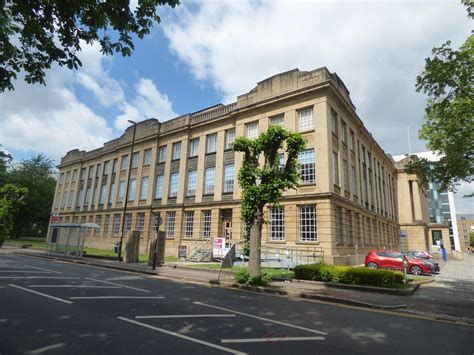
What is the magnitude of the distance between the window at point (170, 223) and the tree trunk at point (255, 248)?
18.3m

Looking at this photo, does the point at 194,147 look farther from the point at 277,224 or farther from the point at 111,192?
the point at 111,192

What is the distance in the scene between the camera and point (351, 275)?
1195cm

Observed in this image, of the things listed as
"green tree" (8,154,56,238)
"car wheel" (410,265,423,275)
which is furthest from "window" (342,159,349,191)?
"green tree" (8,154,56,238)

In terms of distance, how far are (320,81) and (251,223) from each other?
46.4 ft

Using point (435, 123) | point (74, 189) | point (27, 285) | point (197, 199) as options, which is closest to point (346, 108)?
point (435, 123)

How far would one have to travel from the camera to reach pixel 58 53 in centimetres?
652

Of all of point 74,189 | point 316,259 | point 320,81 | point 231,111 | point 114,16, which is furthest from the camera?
point 74,189

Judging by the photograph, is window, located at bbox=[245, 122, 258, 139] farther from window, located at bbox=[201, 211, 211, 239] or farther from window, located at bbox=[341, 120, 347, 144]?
window, located at bbox=[201, 211, 211, 239]

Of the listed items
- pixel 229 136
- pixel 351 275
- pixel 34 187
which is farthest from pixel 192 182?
pixel 34 187

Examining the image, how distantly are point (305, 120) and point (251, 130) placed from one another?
201 inches

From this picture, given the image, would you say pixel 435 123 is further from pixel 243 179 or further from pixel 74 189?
pixel 74 189

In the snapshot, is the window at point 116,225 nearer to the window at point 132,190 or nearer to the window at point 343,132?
the window at point 132,190

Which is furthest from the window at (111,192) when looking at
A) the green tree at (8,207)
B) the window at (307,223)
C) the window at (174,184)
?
the window at (307,223)

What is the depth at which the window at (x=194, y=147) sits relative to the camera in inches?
1187
